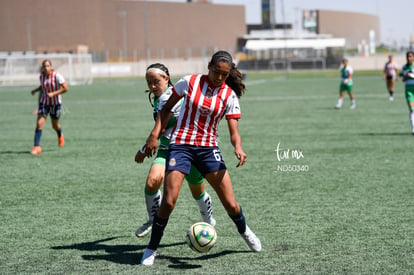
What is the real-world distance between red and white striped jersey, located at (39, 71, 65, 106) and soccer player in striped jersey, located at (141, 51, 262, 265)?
31.8 feet

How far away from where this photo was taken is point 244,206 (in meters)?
9.54

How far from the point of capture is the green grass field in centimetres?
680

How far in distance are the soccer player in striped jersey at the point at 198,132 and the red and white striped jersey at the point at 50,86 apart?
969 cm

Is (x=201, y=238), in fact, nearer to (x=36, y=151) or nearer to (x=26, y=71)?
(x=36, y=151)

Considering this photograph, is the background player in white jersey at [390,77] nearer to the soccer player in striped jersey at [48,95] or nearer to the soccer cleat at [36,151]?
the soccer player in striped jersey at [48,95]

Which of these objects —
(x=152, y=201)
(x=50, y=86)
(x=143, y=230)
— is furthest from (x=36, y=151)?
(x=152, y=201)

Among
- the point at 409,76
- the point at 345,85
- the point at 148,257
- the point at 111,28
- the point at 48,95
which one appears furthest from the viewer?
the point at 111,28

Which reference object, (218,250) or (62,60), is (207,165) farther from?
(62,60)

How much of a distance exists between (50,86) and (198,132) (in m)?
10.1

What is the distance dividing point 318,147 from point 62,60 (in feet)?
195

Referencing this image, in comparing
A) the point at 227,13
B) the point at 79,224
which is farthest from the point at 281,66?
the point at 79,224

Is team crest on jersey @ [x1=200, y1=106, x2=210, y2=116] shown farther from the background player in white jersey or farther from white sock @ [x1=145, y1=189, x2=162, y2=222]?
the background player in white jersey

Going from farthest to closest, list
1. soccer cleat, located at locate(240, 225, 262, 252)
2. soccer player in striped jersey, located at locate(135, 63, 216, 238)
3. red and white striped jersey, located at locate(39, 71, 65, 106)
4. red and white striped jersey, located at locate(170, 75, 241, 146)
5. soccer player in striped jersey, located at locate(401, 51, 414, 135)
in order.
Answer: soccer player in striped jersey, located at locate(401, 51, 414, 135) → red and white striped jersey, located at locate(39, 71, 65, 106) → soccer player in striped jersey, located at locate(135, 63, 216, 238) → soccer cleat, located at locate(240, 225, 262, 252) → red and white striped jersey, located at locate(170, 75, 241, 146)

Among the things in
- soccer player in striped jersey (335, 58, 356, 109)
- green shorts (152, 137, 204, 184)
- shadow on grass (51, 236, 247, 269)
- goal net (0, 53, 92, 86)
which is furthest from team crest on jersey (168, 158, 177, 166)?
goal net (0, 53, 92, 86)
